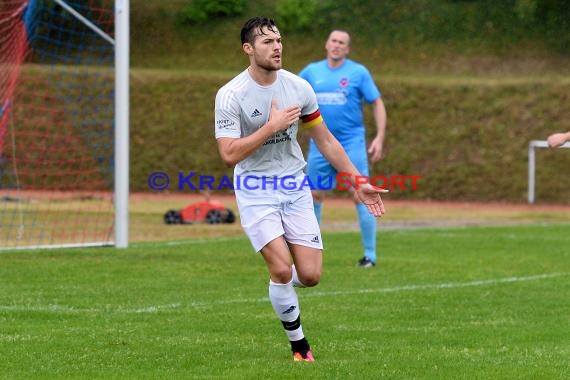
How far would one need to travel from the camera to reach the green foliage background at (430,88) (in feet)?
103

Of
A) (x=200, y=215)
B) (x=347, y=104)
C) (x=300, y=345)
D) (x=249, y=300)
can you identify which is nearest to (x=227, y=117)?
(x=300, y=345)

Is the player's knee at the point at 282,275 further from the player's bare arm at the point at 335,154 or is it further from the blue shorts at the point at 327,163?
the blue shorts at the point at 327,163

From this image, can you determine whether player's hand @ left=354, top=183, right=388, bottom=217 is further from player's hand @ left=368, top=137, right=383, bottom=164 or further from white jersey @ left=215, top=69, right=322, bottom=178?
player's hand @ left=368, top=137, right=383, bottom=164

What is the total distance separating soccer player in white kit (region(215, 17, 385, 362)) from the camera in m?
7.64

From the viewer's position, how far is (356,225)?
21.4m

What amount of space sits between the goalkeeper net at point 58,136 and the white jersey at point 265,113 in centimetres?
934

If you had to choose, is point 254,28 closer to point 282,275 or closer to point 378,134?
point 282,275

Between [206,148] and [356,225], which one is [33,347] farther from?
[206,148]

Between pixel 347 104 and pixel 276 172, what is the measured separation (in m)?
5.70

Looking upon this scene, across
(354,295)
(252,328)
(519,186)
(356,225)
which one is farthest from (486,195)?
(252,328)

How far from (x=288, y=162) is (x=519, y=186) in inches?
932

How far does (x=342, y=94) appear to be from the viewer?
13430mm

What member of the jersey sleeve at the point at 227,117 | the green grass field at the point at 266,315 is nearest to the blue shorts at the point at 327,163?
the green grass field at the point at 266,315

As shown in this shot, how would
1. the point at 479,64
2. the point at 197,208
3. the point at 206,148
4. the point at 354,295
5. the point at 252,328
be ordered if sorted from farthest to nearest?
the point at 479,64, the point at 206,148, the point at 197,208, the point at 354,295, the point at 252,328
